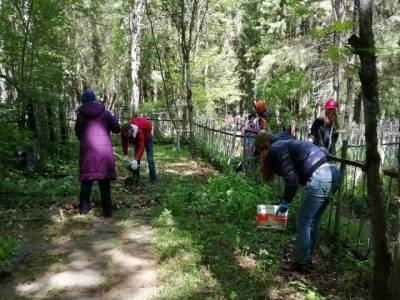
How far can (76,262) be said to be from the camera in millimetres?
4637

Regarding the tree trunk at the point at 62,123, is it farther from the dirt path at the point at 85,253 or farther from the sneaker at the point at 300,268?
the sneaker at the point at 300,268

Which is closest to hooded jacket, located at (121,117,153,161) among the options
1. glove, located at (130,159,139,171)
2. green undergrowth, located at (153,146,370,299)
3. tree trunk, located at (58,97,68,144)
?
glove, located at (130,159,139,171)

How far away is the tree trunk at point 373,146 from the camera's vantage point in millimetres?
2721

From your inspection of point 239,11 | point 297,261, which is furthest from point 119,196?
point 239,11

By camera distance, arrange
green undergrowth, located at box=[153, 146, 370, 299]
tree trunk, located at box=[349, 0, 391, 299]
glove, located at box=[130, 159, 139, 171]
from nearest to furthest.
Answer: tree trunk, located at box=[349, 0, 391, 299] < green undergrowth, located at box=[153, 146, 370, 299] < glove, located at box=[130, 159, 139, 171]

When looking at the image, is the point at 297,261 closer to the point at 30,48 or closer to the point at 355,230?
the point at 355,230

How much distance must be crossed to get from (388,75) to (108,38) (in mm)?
23990

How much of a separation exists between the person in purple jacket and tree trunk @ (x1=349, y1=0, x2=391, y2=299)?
4096mm

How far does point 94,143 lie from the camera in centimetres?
615

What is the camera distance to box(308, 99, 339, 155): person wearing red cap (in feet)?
23.3

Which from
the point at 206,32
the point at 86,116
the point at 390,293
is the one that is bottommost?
the point at 390,293

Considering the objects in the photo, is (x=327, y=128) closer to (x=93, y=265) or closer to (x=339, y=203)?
(x=339, y=203)

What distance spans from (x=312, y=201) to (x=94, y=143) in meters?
3.38

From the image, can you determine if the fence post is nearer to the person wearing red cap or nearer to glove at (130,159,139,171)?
the person wearing red cap
